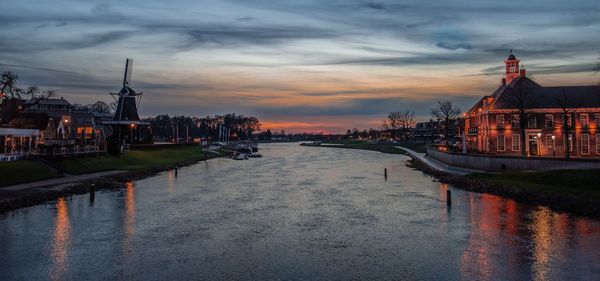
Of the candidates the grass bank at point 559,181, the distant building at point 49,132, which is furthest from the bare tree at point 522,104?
the distant building at point 49,132

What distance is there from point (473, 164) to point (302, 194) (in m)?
23.3

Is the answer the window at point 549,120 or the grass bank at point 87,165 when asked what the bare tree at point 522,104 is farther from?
the grass bank at point 87,165

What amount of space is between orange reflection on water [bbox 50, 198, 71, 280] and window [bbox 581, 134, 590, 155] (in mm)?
62397

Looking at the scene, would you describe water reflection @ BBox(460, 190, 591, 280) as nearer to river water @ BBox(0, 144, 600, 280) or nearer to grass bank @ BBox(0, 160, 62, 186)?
river water @ BBox(0, 144, 600, 280)

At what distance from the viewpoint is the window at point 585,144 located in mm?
64562

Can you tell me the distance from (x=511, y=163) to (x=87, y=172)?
1819 inches

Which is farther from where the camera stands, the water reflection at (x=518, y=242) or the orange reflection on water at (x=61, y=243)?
the orange reflection on water at (x=61, y=243)

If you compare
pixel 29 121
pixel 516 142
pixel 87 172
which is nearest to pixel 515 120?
pixel 516 142

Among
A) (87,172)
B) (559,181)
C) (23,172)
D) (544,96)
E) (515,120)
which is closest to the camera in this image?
(559,181)

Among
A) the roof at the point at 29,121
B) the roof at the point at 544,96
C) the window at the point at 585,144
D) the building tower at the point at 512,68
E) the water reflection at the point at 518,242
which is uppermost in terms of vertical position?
the building tower at the point at 512,68

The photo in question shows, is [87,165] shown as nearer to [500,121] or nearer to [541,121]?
[500,121]

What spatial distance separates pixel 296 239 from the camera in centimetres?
2527

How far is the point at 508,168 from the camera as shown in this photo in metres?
49.0

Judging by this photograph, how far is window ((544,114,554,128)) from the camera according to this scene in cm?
6606
